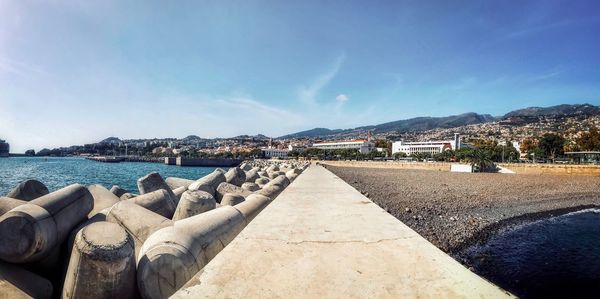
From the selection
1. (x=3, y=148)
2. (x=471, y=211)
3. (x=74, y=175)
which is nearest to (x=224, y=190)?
(x=471, y=211)

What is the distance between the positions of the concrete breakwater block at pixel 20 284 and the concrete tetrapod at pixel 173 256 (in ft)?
3.55

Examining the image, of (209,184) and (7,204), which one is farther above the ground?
(7,204)

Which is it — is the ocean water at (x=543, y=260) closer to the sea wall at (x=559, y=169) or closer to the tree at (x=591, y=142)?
the sea wall at (x=559, y=169)

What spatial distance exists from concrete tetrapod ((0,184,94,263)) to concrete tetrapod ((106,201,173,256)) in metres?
0.48

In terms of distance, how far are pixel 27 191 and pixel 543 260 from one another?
12.0 meters

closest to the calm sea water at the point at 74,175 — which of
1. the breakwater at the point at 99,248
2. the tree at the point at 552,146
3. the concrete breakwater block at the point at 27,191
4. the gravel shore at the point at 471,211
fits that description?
the concrete breakwater block at the point at 27,191

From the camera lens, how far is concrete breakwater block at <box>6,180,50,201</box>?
611 cm

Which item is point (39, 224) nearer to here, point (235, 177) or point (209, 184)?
point (209, 184)

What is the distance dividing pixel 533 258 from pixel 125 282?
1018 centimetres

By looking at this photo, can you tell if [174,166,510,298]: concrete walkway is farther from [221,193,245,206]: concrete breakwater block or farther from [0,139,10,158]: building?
[0,139,10,158]: building

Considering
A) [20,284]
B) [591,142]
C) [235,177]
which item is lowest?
[20,284]

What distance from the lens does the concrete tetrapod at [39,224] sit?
3.30 meters

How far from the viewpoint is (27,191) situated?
20.3 feet

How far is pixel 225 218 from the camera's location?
4430mm
